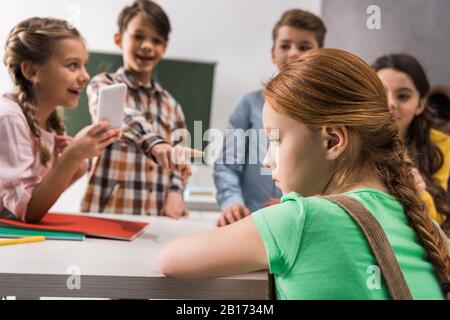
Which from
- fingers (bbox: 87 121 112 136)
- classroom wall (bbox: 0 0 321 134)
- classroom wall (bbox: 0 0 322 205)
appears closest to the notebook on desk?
fingers (bbox: 87 121 112 136)

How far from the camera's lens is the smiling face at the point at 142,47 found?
4.62 ft

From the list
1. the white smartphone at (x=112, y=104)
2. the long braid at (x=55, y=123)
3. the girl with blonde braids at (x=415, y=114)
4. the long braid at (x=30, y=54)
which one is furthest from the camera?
the girl with blonde braids at (x=415, y=114)

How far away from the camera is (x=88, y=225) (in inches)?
39.3

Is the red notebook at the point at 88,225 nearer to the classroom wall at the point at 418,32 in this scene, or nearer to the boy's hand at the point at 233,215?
the boy's hand at the point at 233,215

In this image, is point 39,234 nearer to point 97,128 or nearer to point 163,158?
point 97,128

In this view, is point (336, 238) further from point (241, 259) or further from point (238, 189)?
point (238, 189)

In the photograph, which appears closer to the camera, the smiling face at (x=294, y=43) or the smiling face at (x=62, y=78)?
the smiling face at (x=62, y=78)

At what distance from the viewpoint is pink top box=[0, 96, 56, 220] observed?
3.31ft

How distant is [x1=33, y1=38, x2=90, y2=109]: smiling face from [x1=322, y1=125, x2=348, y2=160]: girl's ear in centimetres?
63

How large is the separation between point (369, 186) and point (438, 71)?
138 cm

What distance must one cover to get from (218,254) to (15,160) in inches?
22.3

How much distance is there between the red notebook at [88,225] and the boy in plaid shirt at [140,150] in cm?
30

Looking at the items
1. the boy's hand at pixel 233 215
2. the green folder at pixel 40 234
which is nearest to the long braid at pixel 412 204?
the boy's hand at pixel 233 215

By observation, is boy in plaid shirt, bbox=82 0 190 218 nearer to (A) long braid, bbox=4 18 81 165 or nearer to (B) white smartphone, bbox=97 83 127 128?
(A) long braid, bbox=4 18 81 165
